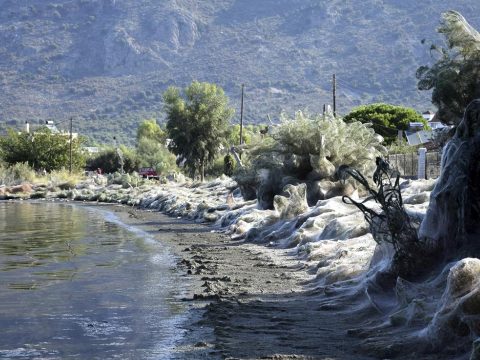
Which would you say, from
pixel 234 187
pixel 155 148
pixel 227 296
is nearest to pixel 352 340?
pixel 227 296

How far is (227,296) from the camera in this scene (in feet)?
46.5

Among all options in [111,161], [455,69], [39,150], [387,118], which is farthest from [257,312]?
[111,161]

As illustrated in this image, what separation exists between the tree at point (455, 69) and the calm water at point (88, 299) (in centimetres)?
607

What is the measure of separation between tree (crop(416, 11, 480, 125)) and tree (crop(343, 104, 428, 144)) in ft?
194

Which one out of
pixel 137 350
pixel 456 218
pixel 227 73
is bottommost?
pixel 137 350

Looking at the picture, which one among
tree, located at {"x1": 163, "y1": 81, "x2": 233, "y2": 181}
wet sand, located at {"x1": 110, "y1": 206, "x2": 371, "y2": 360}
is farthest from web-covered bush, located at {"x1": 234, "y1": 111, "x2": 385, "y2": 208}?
tree, located at {"x1": 163, "y1": 81, "x2": 233, "y2": 181}

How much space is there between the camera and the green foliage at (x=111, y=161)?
338 ft

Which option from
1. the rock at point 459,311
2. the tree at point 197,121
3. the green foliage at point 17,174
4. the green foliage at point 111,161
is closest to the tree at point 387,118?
the tree at point 197,121

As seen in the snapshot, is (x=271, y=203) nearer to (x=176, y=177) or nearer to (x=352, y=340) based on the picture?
(x=352, y=340)

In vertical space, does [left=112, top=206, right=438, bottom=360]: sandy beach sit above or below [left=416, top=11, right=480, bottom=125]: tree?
below

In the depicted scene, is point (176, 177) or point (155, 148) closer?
point (176, 177)

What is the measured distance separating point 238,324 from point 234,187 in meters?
34.7

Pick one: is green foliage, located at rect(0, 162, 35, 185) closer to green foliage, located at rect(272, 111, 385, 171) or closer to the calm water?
green foliage, located at rect(272, 111, 385, 171)

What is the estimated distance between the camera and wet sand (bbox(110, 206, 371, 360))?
10.1m
